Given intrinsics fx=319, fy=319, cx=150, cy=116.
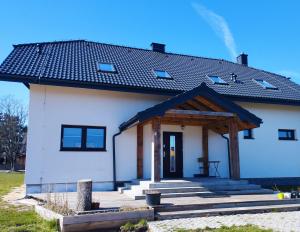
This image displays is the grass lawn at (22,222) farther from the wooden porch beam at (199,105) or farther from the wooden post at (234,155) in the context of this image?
the wooden post at (234,155)

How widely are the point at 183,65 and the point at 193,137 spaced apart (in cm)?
492

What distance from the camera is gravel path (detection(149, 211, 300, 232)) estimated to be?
269 inches

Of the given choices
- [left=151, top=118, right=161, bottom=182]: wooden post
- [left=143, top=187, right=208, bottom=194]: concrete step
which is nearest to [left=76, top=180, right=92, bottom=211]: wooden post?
[left=143, top=187, right=208, bottom=194]: concrete step

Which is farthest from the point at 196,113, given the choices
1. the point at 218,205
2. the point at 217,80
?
the point at 217,80

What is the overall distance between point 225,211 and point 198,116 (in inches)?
190

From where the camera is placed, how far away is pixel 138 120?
11234mm

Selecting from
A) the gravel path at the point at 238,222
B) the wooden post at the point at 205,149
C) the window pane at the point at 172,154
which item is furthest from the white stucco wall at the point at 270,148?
the gravel path at the point at 238,222

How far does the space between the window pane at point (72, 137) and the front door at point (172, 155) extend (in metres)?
3.76

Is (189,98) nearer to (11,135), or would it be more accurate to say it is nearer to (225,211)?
(225,211)

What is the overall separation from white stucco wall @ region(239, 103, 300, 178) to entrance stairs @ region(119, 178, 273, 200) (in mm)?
3702

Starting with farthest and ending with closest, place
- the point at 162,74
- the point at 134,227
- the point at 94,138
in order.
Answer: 1. the point at 162,74
2. the point at 94,138
3. the point at 134,227

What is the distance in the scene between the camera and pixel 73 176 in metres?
12.5

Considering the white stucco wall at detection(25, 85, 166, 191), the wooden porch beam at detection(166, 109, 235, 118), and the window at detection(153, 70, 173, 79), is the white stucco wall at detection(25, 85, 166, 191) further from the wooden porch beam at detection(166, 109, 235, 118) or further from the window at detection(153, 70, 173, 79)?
the wooden porch beam at detection(166, 109, 235, 118)

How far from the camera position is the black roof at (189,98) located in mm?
11148
